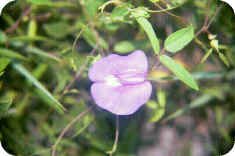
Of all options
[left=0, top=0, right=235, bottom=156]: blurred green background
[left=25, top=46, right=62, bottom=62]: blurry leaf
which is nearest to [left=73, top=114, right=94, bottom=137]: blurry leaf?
[left=0, top=0, right=235, bottom=156]: blurred green background

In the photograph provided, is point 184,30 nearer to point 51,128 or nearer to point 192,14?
point 192,14

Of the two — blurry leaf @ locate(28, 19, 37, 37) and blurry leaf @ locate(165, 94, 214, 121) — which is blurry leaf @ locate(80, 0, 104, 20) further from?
blurry leaf @ locate(165, 94, 214, 121)

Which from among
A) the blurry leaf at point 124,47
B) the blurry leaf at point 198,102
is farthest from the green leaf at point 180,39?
the blurry leaf at point 198,102

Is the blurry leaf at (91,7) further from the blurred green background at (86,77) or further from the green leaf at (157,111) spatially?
the green leaf at (157,111)

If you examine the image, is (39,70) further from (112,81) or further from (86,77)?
(112,81)

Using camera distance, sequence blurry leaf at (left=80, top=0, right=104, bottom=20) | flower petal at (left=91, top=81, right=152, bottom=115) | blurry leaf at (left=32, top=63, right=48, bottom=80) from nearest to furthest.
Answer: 1. flower petal at (left=91, top=81, right=152, bottom=115)
2. blurry leaf at (left=80, top=0, right=104, bottom=20)
3. blurry leaf at (left=32, top=63, right=48, bottom=80)

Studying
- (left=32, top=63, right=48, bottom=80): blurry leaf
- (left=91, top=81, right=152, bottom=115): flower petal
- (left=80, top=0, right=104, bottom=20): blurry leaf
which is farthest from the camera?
(left=32, top=63, right=48, bottom=80): blurry leaf
